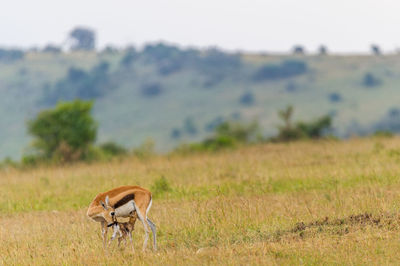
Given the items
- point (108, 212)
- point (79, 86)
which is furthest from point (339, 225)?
point (79, 86)

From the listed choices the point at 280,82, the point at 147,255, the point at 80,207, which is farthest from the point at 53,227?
the point at 280,82

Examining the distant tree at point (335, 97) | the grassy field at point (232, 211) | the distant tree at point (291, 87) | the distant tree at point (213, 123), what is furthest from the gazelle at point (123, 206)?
the distant tree at point (291, 87)

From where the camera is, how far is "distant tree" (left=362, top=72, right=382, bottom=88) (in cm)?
9212

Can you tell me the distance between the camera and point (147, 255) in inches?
367

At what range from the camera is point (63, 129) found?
30.2 meters

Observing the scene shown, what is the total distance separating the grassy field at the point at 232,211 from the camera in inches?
359

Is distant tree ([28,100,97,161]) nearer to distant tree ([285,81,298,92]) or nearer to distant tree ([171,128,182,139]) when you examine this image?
distant tree ([171,128,182,139])

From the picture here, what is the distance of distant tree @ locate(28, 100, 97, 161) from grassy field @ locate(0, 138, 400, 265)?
9.04 m

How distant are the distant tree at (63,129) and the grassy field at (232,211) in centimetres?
904

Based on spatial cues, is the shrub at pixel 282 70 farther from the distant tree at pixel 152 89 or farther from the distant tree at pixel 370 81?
the distant tree at pixel 152 89

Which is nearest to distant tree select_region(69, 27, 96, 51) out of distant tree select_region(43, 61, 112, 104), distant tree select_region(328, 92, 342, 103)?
distant tree select_region(43, 61, 112, 104)

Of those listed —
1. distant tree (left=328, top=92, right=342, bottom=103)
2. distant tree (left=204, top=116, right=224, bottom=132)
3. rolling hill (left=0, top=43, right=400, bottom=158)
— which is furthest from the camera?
distant tree (left=328, top=92, right=342, bottom=103)

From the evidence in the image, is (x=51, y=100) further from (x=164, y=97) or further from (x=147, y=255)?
(x=147, y=255)

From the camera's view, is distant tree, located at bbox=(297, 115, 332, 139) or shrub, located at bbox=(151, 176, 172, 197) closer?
shrub, located at bbox=(151, 176, 172, 197)
